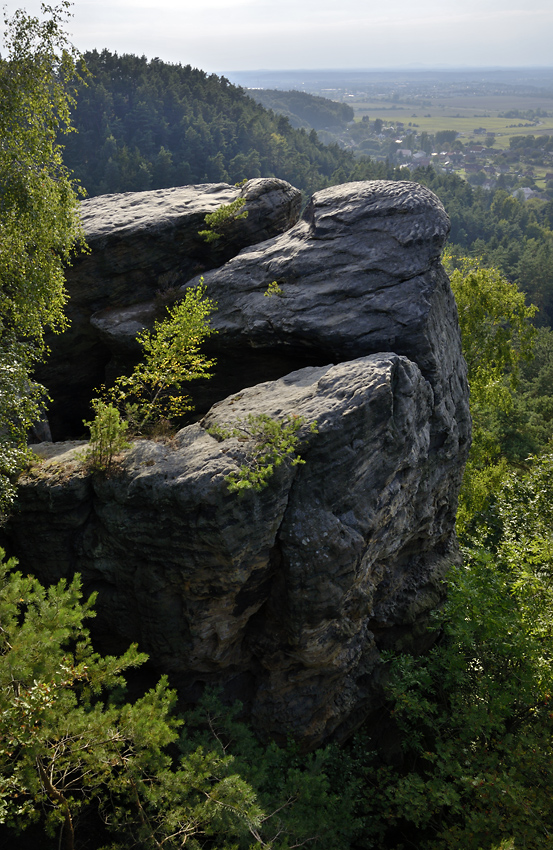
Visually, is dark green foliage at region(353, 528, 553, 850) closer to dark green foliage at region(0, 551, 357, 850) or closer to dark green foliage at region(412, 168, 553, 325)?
dark green foliage at region(0, 551, 357, 850)

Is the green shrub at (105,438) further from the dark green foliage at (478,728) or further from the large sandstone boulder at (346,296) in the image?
the dark green foliage at (478,728)

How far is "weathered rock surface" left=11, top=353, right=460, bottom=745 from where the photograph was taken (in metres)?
11.0

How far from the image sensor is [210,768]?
960 centimetres

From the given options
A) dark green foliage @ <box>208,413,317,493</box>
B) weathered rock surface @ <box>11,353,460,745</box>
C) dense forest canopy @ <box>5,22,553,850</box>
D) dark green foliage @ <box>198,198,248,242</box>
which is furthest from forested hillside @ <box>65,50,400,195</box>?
dark green foliage @ <box>208,413,317,493</box>

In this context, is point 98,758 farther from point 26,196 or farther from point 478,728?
point 26,196

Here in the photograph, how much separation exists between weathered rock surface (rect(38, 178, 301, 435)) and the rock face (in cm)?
267

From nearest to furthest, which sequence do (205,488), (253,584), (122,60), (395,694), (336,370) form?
(205,488), (253,584), (336,370), (395,694), (122,60)

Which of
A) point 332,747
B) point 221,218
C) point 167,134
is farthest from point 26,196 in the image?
point 167,134

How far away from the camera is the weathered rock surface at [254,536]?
11.0 metres

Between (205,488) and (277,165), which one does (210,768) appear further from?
(277,165)

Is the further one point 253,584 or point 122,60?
point 122,60

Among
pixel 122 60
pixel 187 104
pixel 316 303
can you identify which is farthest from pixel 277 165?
pixel 316 303

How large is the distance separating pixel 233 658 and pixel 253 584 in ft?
8.17

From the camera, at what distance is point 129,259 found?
17812mm
